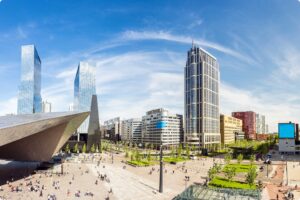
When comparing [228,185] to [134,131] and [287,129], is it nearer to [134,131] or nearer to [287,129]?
[287,129]

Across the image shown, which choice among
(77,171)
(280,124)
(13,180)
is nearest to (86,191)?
(13,180)

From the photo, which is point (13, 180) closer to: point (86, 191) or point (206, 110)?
point (86, 191)

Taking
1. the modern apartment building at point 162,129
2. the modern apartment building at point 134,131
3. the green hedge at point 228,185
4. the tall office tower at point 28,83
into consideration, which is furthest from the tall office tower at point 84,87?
the green hedge at point 228,185

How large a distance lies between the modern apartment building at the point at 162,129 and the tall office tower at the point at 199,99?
6.33 metres

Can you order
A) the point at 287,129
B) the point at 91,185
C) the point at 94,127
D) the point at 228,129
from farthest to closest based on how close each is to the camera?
the point at 228,129, the point at 287,129, the point at 94,127, the point at 91,185

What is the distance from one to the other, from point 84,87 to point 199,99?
66979 millimetres

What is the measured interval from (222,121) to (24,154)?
136m

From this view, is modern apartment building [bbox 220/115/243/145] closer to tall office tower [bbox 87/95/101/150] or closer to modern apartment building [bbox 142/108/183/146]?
modern apartment building [bbox 142/108/183/146]

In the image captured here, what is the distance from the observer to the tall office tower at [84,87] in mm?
163250

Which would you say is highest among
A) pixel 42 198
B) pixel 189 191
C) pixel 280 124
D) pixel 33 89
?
pixel 33 89

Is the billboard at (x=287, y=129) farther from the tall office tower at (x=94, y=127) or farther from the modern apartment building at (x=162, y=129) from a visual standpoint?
the tall office tower at (x=94, y=127)

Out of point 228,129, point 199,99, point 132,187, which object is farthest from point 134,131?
point 132,187

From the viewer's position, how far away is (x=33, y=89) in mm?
169875

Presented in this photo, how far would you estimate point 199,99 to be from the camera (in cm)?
14288
